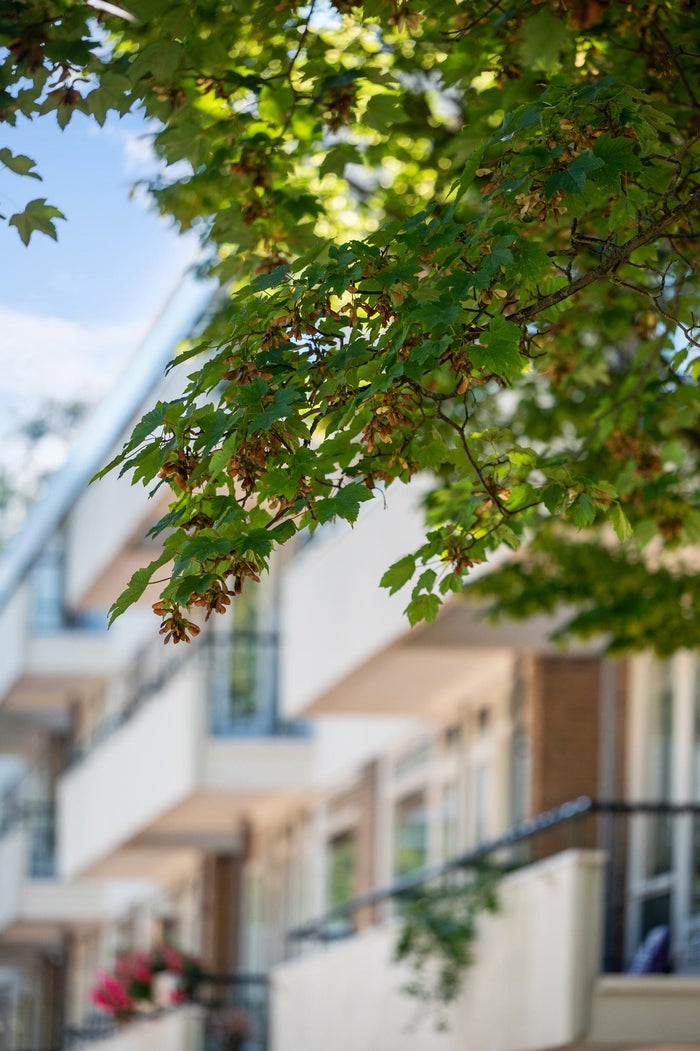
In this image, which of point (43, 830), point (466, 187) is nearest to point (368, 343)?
point (466, 187)

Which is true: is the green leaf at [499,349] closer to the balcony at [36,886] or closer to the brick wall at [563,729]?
the brick wall at [563,729]

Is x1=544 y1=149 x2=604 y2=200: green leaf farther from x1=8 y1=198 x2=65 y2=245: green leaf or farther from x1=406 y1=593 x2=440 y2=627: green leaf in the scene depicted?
x1=8 y1=198 x2=65 y2=245: green leaf

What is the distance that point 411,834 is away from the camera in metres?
23.2

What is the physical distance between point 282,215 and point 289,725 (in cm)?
1746

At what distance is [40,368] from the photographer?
9828 mm

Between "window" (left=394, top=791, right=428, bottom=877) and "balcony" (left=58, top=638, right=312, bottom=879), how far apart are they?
144cm

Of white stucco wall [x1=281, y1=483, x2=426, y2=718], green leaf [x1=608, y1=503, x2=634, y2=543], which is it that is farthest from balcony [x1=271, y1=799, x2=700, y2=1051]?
green leaf [x1=608, y1=503, x2=634, y2=543]

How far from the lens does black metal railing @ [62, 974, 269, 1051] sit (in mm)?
23797

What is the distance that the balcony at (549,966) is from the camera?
43.6 feet

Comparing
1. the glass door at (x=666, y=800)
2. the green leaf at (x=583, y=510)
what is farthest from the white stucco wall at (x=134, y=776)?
the green leaf at (x=583, y=510)

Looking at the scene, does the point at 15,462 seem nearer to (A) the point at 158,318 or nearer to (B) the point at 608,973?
(A) the point at 158,318

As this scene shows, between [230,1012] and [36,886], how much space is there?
1196cm

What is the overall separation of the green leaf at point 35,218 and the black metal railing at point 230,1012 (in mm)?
16393

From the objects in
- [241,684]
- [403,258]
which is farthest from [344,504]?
[241,684]
